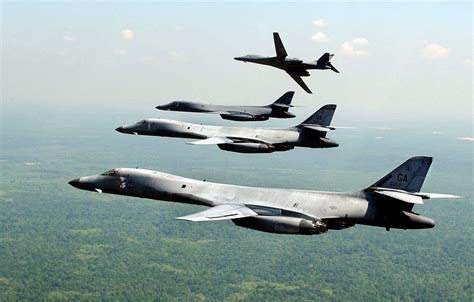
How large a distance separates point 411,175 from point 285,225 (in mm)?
7688

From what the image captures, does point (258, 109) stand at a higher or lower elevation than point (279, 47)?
lower

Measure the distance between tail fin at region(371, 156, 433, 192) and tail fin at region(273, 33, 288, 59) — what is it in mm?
17600

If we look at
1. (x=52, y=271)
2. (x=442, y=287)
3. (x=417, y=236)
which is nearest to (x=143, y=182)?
(x=52, y=271)

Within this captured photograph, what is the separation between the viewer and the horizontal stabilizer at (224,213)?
2473 cm

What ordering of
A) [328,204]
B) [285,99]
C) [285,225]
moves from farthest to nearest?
1. [285,99]
2. [328,204]
3. [285,225]

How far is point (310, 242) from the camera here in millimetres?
153500

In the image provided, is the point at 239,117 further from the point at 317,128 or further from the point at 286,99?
the point at 317,128

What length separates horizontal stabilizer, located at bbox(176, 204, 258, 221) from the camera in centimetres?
→ 2473

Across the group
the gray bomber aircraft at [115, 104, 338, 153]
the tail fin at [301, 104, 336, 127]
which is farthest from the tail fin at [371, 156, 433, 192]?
the tail fin at [301, 104, 336, 127]

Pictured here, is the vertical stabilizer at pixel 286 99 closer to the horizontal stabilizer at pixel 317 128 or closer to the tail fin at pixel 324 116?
the tail fin at pixel 324 116

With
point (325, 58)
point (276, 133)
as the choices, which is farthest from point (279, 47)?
point (276, 133)

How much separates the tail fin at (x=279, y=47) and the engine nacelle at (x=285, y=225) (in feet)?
65.4

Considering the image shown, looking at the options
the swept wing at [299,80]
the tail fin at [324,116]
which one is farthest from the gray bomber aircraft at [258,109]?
the tail fin at [324,116]

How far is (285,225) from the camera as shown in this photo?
25.0 meters
